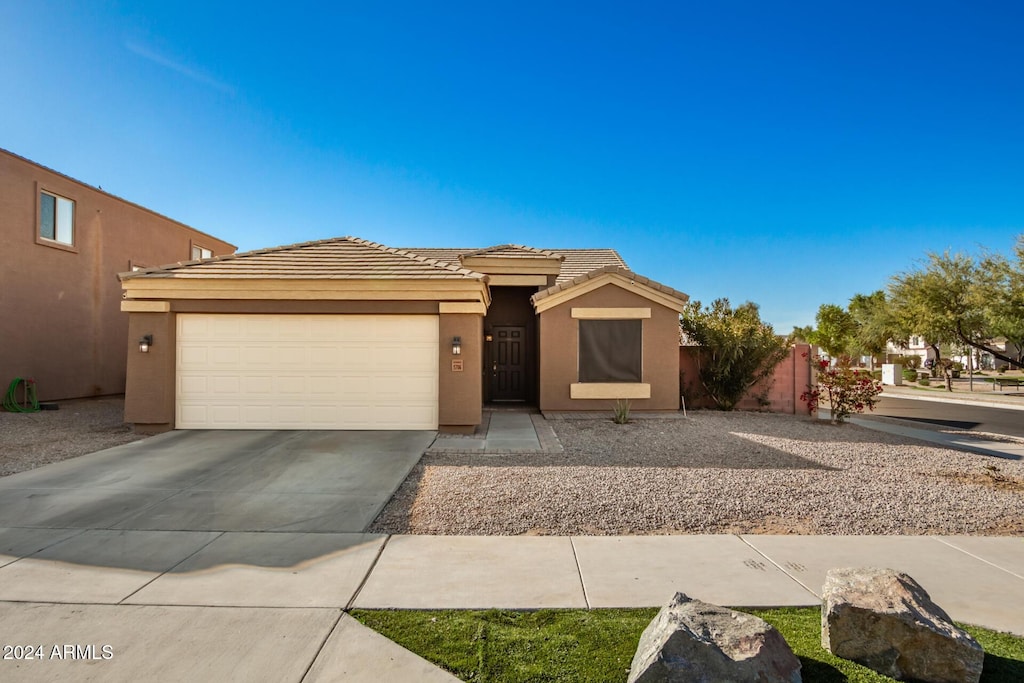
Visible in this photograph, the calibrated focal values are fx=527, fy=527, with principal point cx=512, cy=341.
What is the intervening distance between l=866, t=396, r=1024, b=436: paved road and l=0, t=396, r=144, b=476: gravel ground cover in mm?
19554

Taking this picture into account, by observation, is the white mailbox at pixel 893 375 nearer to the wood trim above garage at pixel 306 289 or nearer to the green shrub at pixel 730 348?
the green shrub at pixel 730 348

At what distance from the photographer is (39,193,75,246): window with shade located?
15.0 metres

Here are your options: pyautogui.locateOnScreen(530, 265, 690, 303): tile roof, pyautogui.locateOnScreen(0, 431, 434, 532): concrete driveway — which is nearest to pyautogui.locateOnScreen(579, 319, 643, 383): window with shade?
pyautogui.locateOnScreen(530, 265, 690, 303): tile roof

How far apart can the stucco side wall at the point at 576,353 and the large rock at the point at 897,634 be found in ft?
34.1

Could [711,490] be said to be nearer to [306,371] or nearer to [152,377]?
[306,371]

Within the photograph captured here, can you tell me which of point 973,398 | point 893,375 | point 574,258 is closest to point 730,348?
point 574,258

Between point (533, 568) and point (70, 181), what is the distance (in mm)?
18623

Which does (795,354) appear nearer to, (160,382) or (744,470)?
(744,470)

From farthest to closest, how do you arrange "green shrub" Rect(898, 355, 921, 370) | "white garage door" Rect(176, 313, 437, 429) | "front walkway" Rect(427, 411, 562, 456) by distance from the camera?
1. "green shrub" Rect(898, 355, 921, 370)
2. "white garage door" Rect(176, 313, 437, 429)
3. "front walkway" Rect(427, 411, 562, 456)

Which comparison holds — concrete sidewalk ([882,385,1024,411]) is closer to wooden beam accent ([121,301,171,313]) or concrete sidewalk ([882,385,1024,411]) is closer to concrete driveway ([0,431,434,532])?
concrete driveway ([0,431,434,532])

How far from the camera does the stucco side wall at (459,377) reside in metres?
10.4

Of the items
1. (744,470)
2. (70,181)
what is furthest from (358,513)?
(70,181)

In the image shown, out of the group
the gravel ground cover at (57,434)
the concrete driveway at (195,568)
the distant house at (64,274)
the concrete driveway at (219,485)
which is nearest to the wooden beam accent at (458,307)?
the concrete driveway at (219,485)

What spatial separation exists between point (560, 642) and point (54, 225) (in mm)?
18955
